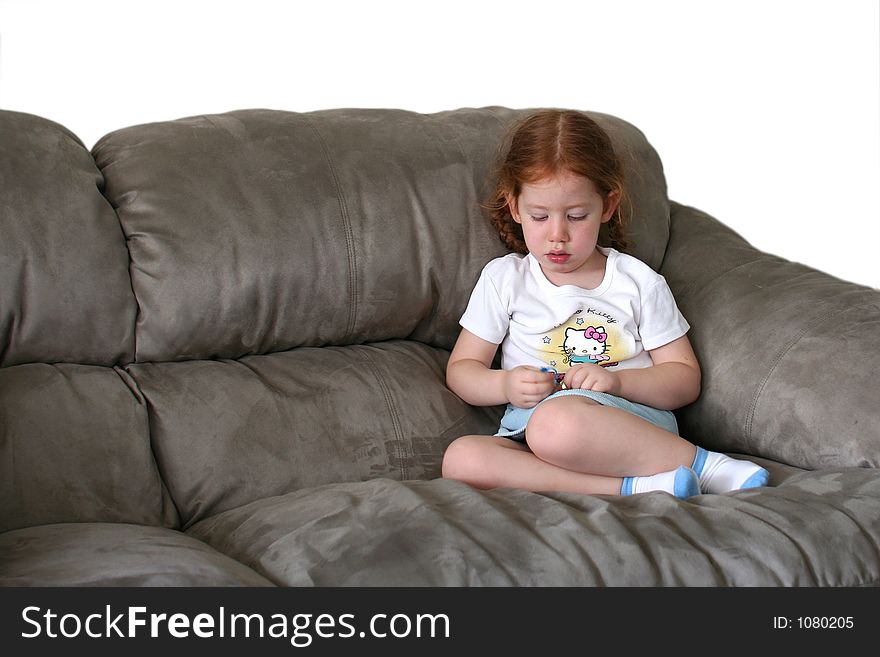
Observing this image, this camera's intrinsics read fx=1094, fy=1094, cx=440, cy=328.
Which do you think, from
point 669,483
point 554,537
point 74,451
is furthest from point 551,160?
point 74,451

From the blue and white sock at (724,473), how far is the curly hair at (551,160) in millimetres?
548

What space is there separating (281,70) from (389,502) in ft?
5.74

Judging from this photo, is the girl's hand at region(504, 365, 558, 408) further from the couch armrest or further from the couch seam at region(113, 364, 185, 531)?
the couch seam at region(113, 364, 185, 531)

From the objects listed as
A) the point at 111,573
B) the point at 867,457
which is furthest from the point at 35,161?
the point at 867,457

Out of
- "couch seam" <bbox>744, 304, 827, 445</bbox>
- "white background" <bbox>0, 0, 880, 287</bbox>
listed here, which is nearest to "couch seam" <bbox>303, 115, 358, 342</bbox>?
"couch seam" <bbox>744, 304, 827, 445</bbox>

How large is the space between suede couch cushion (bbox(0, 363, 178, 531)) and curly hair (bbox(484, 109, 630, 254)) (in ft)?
2.59

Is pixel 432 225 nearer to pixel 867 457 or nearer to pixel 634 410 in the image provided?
pixel 634 410

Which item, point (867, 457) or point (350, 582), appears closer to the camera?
point (350, 582)

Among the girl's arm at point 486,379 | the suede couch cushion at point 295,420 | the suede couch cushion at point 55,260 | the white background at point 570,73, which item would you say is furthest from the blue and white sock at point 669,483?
the white background at point 570,73

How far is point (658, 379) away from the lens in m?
2.01

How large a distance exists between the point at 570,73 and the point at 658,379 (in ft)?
5.12

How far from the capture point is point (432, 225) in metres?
2.16

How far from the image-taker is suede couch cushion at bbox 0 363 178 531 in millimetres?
1729

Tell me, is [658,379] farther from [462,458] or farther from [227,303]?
[227,303]
